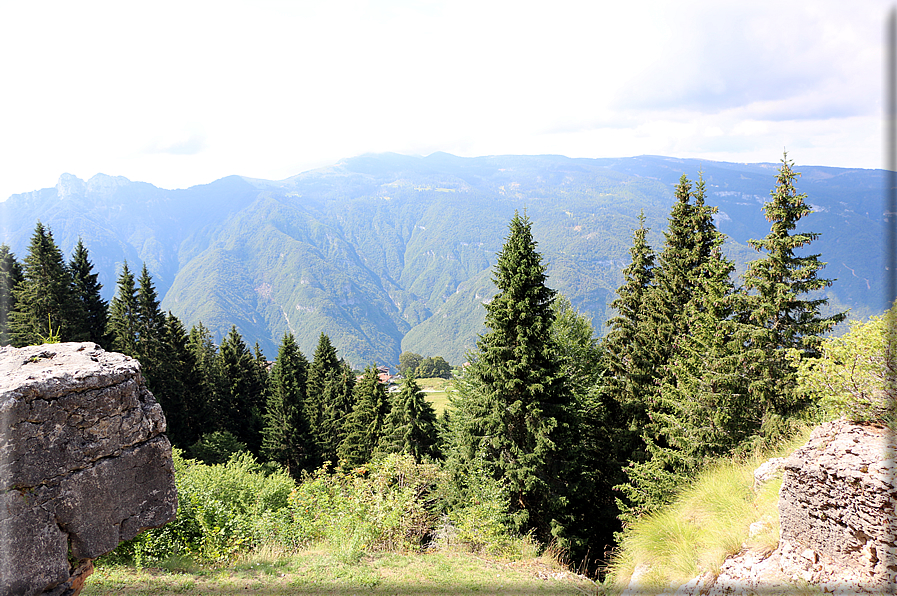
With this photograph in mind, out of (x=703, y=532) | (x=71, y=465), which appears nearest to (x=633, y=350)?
(x=703, y=532)

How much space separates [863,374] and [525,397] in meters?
11.6

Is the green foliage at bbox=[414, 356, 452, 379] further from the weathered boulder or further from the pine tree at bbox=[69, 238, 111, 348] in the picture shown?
the weathered boulder

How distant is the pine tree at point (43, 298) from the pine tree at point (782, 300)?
37830 millimetres

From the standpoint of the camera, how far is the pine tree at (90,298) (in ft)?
108

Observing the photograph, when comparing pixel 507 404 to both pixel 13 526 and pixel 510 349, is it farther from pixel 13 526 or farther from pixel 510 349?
pixel 13 526

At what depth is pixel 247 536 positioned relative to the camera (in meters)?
10.6

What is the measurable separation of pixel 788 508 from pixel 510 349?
11.2 m

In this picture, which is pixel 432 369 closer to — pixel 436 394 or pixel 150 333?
pixel 436 394

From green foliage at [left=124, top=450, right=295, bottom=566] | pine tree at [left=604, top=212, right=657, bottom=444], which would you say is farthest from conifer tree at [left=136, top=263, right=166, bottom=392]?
pine tree at [left=604, top=212, right=657, bottom=444]

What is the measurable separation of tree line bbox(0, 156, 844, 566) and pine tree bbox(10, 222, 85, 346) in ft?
0.28

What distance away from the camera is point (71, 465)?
19.6 feet

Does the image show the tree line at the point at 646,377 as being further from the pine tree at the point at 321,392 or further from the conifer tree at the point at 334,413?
the pine tree at the point at 321,392

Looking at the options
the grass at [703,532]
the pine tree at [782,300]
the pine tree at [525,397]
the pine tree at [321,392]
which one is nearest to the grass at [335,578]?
the grass at [703,532]

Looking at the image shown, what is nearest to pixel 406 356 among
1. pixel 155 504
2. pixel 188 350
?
pixel 188 350
